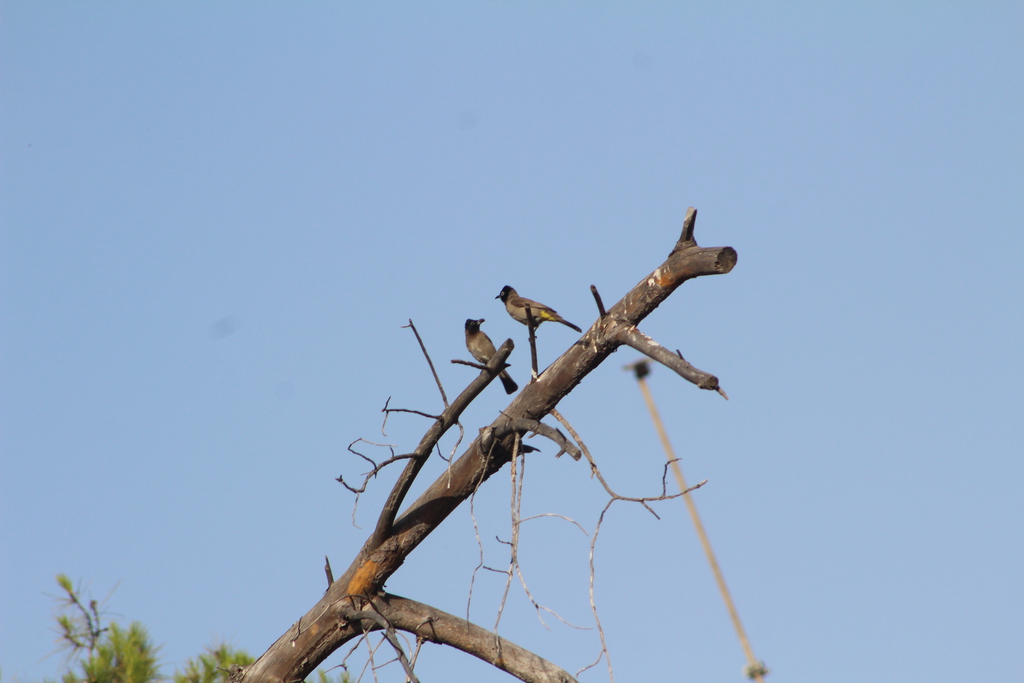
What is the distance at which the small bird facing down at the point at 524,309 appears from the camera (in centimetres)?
638

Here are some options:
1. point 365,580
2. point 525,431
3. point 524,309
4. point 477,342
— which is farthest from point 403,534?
point 477,342

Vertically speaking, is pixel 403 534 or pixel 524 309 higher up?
pixel 524 309

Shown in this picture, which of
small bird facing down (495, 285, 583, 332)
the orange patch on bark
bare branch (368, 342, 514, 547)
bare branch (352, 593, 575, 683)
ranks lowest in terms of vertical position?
bare branch (352, 593, 575, 683)

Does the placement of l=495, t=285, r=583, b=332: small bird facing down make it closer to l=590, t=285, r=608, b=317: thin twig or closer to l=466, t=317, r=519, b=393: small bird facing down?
l=466, t=317, r=519, b=393: small bird facing down

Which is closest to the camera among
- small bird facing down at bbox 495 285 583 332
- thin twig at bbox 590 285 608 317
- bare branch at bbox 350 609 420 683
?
thin twig at bbox 590 285 608 317

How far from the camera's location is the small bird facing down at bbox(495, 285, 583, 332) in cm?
638

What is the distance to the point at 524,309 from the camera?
21.5ft

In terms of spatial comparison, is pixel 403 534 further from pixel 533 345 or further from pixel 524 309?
pixel 524 309

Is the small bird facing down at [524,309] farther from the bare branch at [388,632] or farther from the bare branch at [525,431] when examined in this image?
the bare branch at [388,632]

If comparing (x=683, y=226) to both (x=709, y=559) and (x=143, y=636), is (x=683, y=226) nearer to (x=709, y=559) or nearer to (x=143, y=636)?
(x=143, y=636)

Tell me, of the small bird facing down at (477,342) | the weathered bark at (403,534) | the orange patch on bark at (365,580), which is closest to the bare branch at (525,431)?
the weathered bark at (403,534)

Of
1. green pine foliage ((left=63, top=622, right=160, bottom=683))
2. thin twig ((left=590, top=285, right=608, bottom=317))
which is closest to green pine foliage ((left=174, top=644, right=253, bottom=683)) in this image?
green pine foliage ((left=63, top=622, right=160, bottom=683))

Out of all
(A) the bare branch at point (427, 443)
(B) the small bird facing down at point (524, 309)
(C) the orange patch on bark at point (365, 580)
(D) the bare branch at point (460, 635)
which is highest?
(B) the small bird facing down at point (524, 309)

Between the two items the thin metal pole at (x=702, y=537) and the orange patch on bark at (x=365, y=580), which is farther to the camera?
the thin metal pole at (x=702, y=537)
